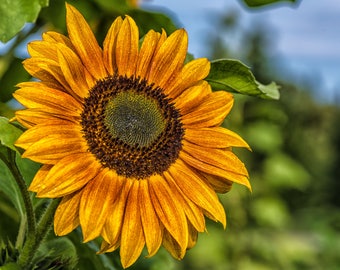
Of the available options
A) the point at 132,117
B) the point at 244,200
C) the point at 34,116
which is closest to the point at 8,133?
the point at 34,116

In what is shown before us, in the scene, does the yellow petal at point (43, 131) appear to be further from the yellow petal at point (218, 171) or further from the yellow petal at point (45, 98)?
the yellow petal at point (218, 171)

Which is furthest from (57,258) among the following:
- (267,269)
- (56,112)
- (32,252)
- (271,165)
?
(271,165)

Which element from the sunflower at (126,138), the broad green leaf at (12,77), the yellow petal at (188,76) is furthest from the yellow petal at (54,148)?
the broad green leaf at (12,77)

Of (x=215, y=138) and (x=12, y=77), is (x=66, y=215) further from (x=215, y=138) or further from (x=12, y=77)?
(x=12, y=77)

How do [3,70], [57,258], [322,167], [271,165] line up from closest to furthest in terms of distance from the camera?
[57,258] → [3,70] → [271,165] → [322,167]

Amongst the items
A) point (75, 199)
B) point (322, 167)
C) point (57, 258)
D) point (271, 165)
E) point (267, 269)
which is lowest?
point (322, 167)

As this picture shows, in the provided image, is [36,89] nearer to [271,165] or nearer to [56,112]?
[56,112]
